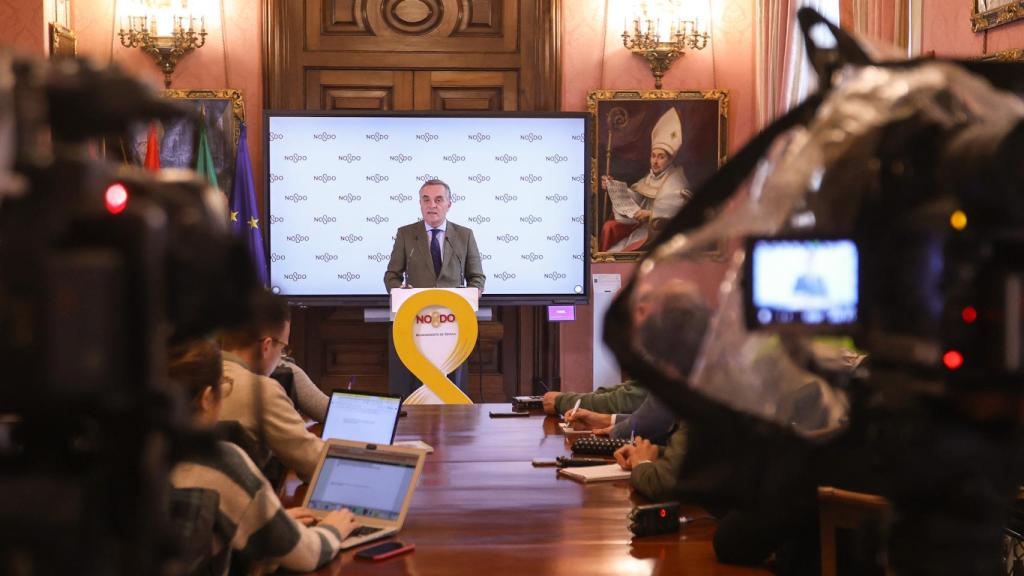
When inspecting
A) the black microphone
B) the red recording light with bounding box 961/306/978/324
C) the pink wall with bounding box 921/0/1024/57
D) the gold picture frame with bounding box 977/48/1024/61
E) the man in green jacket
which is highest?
the pink wall with bounding box 921/0/1024/57

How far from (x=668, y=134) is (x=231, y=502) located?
19.2ft

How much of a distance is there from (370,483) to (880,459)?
210 cm

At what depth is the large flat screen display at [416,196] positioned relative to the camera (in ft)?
24.4

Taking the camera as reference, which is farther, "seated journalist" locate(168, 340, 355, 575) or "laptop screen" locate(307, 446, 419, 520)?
"laptop screen" locate(307, 446, 419, 520)

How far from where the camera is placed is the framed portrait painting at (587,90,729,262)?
7.78 m

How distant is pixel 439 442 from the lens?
13.0 feet

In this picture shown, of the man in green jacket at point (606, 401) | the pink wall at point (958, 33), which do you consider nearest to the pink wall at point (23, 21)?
the man in green jacket at point (606, 401)

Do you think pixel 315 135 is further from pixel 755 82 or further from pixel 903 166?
pixel 903 166

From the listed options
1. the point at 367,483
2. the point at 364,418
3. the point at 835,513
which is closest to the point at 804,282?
the point at 835,513

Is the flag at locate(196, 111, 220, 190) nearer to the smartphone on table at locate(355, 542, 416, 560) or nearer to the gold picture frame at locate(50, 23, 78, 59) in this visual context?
the gold picture frame at locate(50, 23, 78, 59)

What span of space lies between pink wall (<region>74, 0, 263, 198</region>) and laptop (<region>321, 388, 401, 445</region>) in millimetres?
4500

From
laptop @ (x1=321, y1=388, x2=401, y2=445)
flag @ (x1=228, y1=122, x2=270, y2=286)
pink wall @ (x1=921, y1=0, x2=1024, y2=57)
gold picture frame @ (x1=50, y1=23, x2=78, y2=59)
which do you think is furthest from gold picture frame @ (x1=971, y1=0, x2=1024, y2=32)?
gold picture frame @ (x1=50, y1=23, x2=78, y2=59)

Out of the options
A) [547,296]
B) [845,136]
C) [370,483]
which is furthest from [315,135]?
[845,136]

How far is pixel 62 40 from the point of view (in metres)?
7.25
